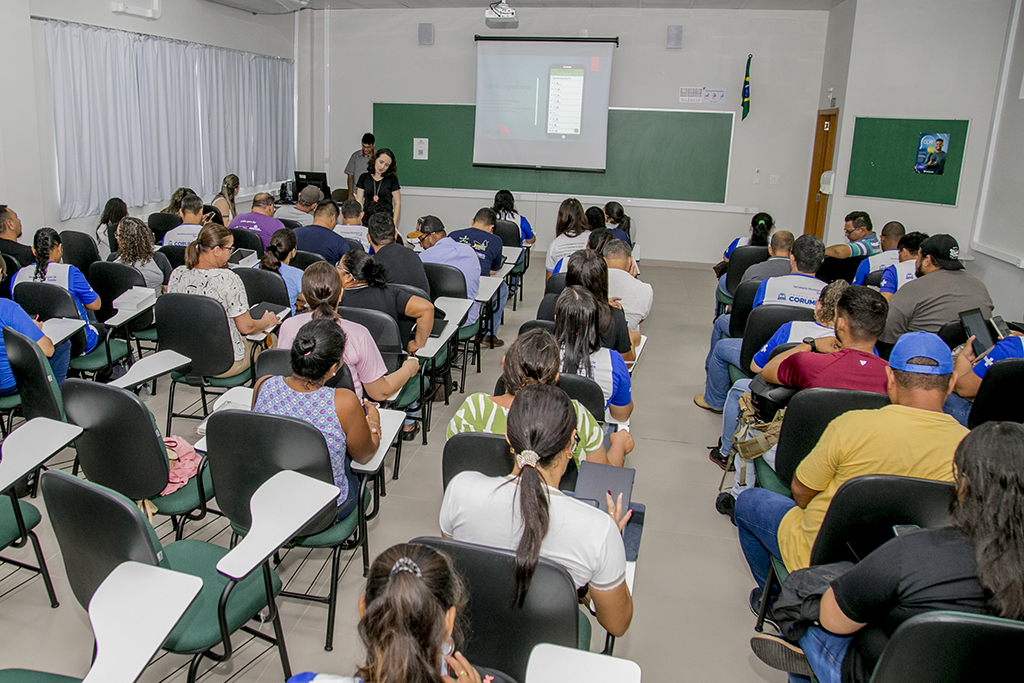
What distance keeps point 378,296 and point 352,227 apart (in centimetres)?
240

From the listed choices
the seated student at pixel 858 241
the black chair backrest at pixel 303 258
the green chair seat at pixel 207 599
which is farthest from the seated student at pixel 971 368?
the black chair backrest at pixel 303 258

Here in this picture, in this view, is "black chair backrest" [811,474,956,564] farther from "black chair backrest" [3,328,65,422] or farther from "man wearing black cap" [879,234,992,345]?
"black chair backrest" [3,328,65,422]

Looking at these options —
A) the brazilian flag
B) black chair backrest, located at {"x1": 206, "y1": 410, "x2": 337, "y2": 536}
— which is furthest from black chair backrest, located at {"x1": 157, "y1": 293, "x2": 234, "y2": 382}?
the brazilian flag

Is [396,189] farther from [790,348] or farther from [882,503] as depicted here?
[882,503]

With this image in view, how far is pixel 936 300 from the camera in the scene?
13.6ft

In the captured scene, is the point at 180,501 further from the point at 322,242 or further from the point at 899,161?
the point at 899,161

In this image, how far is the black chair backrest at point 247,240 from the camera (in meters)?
5.63

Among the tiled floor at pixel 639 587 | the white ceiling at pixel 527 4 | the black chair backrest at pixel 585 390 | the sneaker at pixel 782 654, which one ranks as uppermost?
the white ceiling at pixel 527 4

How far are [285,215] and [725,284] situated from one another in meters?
4.35

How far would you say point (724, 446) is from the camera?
4.05 metres

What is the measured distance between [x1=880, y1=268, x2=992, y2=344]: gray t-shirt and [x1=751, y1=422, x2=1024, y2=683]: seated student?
2798 millimetres

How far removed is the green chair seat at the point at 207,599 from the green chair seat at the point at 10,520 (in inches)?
20.7

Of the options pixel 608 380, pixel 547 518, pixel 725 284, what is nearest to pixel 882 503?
pixel 547 518

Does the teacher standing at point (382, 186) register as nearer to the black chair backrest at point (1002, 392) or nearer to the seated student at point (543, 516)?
the black chair backrest at point (1002, 392)
